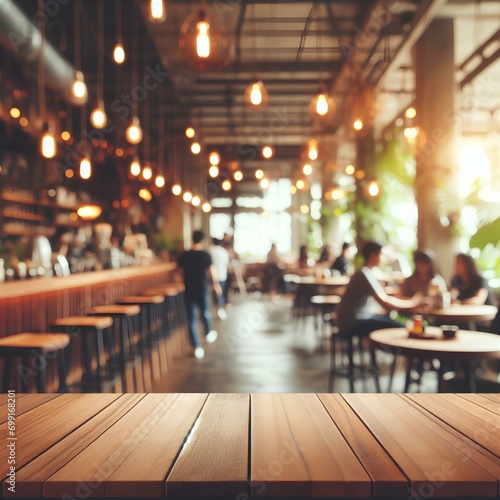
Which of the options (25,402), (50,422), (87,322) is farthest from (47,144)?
(50,422)

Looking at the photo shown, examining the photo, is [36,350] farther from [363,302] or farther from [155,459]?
[363,302]

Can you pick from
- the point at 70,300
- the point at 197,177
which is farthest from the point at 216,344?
the point at 197,177

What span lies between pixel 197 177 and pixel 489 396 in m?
14.2

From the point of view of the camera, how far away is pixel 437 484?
3.71 ft

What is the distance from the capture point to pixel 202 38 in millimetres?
3188

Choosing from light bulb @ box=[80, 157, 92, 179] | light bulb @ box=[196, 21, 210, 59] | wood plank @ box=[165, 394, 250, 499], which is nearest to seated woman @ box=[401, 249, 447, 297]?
light bulb @ box=[196, 21, 210, 59]

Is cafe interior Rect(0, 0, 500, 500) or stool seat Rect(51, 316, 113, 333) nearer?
cafe interior Rect(0, 0, 500, 500)

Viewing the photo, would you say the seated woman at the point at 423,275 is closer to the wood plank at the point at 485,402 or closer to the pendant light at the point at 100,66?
the wood plank at the point at 485,402

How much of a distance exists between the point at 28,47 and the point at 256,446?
5.50 metres

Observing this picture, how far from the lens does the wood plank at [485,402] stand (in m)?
1.65

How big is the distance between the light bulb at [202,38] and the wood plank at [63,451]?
2330 millimetres

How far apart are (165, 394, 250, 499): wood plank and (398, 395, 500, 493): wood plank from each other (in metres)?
0.53

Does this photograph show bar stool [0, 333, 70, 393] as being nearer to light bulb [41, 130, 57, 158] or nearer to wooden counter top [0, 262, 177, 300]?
wooden counter top [0, 262, 177, 300]

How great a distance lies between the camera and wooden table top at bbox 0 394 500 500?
44.6 inches
